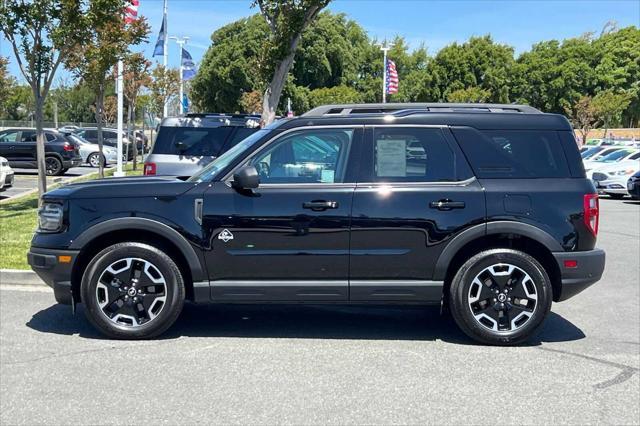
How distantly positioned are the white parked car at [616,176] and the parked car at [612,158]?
517mm

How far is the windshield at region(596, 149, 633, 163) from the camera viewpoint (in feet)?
77.2

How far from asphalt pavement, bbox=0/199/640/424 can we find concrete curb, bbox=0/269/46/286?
644mm

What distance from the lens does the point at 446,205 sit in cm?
527

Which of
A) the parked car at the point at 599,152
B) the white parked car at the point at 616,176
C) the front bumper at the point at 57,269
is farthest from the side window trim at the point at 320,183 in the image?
the parked car at the point at 599,152

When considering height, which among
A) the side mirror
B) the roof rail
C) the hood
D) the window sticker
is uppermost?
the roof rail

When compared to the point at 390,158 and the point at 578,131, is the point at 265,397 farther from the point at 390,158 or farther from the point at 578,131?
the point at 578,131

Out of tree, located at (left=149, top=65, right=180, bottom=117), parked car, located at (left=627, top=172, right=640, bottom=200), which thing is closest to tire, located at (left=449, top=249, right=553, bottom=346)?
parked car, located at (left=627, top=172, right=640, bottom=200)

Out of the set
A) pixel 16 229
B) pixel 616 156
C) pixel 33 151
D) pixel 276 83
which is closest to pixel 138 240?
pixel 16 229

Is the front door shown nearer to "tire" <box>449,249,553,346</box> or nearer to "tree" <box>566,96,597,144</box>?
"tire" <box>449,249,553,346</box>

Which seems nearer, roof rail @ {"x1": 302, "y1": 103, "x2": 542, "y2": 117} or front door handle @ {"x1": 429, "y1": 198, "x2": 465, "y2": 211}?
front door handle @ {"x1": 429, "y1": 198, "x2": 465, "y2": 211}

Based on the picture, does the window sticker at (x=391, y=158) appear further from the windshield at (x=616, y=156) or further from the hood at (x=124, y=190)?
the windshield at (x=616, y=156)

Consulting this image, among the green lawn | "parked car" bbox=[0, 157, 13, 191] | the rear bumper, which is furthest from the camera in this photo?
"parked car" bbox=[0, 157, 13, 191]

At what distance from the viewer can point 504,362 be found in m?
5.05

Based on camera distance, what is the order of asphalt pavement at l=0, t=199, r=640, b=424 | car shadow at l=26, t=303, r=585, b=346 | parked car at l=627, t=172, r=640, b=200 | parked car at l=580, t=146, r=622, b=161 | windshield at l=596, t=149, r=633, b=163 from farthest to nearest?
parked car at l=580, t=146, r=622, b=161 → windshield at l=596, t=149, r=633, b=163 → parked car at l=627, t=172, r=640, b=200 → car shadow at l=26, t=303, r=585, b=346 → asphalt pavement at l=0, t=199, r=640, b=424
